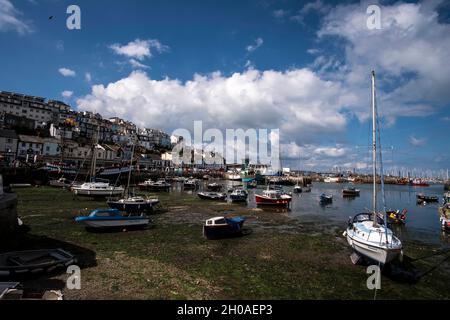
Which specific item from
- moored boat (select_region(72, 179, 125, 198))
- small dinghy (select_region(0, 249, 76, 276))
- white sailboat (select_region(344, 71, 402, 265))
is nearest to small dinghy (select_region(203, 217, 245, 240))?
white sailboat (select_region(344, 71, 402, 265))

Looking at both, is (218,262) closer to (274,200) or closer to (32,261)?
(32,261)

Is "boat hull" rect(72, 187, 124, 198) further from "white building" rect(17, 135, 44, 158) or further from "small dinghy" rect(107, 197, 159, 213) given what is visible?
"white building" rect(17, 135, 44, 158)

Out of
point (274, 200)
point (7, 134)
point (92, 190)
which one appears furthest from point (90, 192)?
point (7, 134)

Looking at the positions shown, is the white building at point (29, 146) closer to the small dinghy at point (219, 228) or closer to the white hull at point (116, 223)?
the white hull at point (116, 223)

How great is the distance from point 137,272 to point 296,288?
28.8ft

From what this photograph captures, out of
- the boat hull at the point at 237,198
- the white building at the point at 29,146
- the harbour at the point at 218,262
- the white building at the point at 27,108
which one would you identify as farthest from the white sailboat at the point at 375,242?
the white building at the point at 27,108

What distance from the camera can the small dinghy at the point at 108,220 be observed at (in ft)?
73.2

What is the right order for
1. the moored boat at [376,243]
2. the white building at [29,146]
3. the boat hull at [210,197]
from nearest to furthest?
the moored boat at [376,243] → the boat hull at [210,197] → the white building at [29,146]

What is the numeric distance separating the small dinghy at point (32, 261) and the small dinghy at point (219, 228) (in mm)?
10851

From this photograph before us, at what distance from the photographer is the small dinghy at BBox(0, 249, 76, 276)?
12.0m
